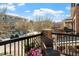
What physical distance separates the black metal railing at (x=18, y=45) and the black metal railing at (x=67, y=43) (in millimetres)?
268

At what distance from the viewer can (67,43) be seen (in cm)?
298

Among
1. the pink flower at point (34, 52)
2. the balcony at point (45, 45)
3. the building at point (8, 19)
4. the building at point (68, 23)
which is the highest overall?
the building at point (8, 19)

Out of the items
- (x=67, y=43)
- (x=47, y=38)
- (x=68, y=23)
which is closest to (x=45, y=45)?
(x=47, y=38)

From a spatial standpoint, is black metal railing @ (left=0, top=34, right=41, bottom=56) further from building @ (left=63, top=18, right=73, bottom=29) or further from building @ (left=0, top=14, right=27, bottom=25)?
building @ (left=63, top=18, right=73, bottom=29)

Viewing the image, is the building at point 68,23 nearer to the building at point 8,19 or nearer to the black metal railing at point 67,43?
the black metal railing at point 67,43

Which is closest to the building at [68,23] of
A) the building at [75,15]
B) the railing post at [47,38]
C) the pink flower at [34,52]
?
the building at [75,15]

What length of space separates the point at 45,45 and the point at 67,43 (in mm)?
309

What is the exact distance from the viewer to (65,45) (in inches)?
117

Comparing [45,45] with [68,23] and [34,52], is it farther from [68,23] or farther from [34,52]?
[68,23]

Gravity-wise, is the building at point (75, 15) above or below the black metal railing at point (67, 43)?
above

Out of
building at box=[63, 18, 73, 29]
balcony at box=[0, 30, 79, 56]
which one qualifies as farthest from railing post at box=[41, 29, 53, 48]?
building at box=[63, 18, 73, 29]

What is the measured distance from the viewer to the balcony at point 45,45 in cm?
296

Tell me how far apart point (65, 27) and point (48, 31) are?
0.24 metres

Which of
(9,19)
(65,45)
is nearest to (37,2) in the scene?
(9,19)
